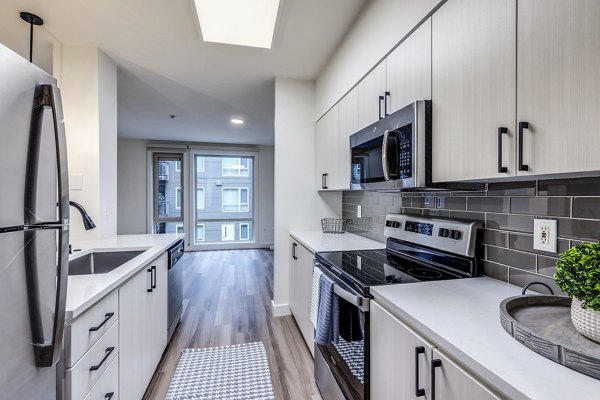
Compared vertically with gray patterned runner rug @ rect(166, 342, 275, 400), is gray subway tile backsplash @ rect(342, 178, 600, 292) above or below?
above

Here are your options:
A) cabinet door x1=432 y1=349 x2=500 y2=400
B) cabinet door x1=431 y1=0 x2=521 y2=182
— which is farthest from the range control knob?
cabinet door x1=432 y1=349 x2=500 y2=400

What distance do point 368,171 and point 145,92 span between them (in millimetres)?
2969

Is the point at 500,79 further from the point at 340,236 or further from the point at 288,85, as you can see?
the point at 288,85

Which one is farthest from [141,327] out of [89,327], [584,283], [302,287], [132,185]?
[132,185]

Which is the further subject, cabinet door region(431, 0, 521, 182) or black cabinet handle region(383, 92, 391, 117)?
black cabinet handle region(383, 92, 391, 117)

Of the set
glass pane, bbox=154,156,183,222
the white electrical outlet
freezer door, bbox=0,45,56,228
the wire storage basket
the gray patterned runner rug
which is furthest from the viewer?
glass pane, bbox=154,156,183,222

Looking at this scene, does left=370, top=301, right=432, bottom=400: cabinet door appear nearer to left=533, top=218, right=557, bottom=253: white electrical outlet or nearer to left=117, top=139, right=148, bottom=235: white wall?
left=533, top=218, right=557, bottom=253: white electrical outlet

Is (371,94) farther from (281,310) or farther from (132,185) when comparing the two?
(132,185)

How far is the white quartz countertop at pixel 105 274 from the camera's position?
1.05 meters

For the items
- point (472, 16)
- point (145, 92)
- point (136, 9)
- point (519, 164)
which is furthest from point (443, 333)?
point (145, 92)

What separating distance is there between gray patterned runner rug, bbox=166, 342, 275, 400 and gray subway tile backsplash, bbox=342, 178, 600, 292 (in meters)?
1.52

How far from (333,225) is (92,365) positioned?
212 centimetres

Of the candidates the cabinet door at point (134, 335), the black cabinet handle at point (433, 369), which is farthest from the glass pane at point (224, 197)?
the black cabinet handle at point (433, 369)

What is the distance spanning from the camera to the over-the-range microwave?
126 cm
